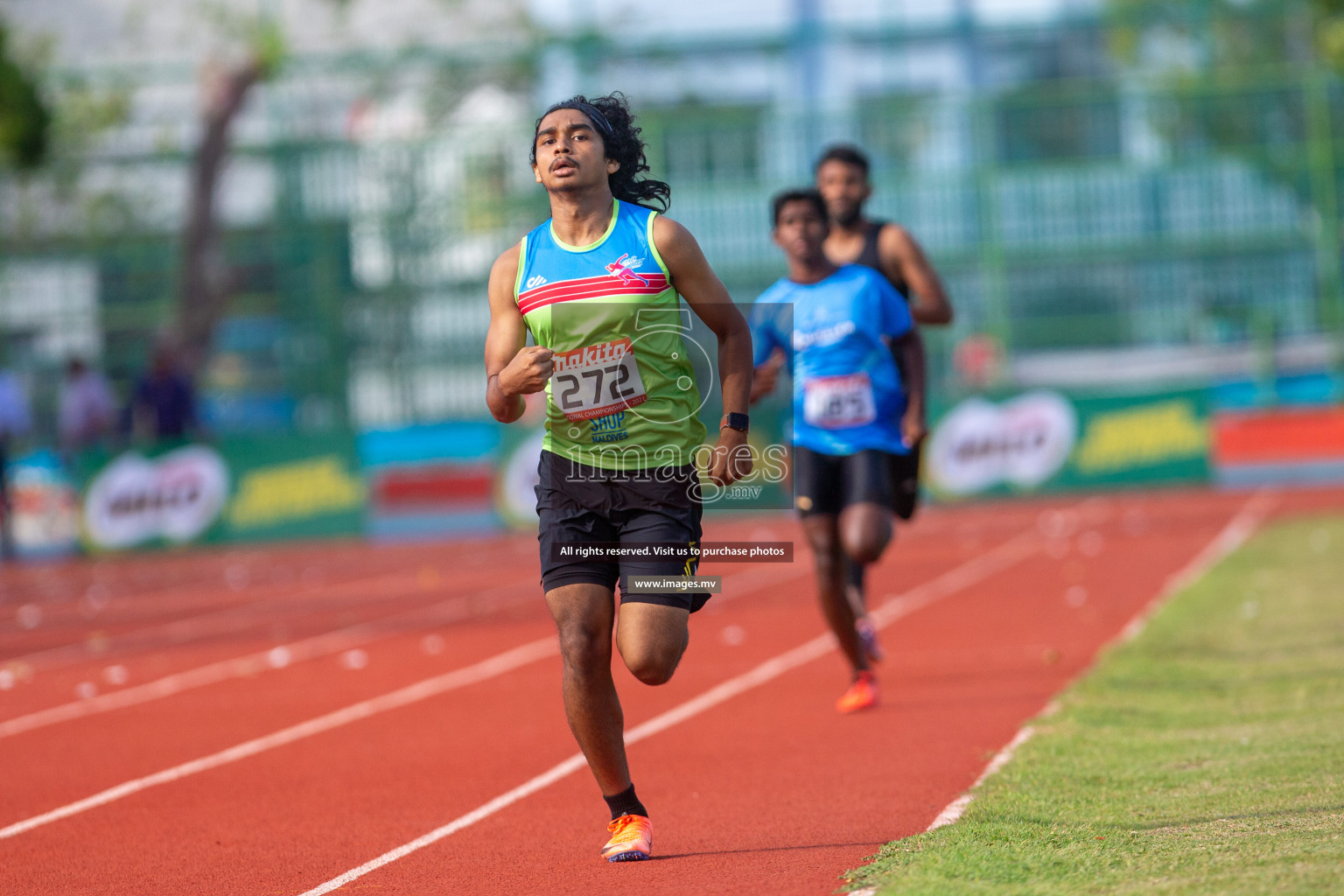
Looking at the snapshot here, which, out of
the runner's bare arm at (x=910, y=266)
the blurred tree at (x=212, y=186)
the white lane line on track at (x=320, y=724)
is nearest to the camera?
the white lane line on track at (x=320, y=724)

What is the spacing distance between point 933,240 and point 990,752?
18534mm

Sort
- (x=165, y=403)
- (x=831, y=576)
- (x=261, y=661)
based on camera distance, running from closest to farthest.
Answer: (x=831, y=576)
(x=261, y=661)
(x=165, y=403)

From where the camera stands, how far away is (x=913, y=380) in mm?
8094

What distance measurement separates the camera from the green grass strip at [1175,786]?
4.41 metres

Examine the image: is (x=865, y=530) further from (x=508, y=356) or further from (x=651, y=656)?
(x=508, y=356)

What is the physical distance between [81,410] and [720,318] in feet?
59.3

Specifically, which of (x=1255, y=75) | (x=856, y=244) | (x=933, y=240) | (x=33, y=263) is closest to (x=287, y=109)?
(x=33, y=263)

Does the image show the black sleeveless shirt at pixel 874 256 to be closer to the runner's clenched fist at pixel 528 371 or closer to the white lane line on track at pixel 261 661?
the runner's clenched fist at pixel 528 371

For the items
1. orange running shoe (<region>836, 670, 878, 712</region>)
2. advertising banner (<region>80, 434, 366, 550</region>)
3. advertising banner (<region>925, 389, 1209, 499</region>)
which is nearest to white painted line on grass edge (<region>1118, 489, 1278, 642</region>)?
advertising banner (<region>925, 389, 1209, 499</region>)

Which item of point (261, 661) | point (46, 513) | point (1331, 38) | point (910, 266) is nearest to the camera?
point (910, 266)


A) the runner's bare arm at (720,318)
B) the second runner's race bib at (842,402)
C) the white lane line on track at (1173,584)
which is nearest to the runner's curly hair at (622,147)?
the runner's bare arm at (720,318)

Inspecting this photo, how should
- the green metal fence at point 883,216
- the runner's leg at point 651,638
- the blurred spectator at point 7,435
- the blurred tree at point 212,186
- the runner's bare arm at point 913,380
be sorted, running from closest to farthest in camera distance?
the runner's leg at point 651,638 < the runner's bare arm at point 913,380 < the blurred spectator at point 7,435 < the green metal fence at point 883,216 < the blurred tree at point 212,186

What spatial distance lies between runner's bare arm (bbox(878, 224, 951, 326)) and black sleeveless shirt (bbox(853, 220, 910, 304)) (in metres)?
0.02

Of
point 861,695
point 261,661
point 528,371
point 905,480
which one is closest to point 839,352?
point 905,480
